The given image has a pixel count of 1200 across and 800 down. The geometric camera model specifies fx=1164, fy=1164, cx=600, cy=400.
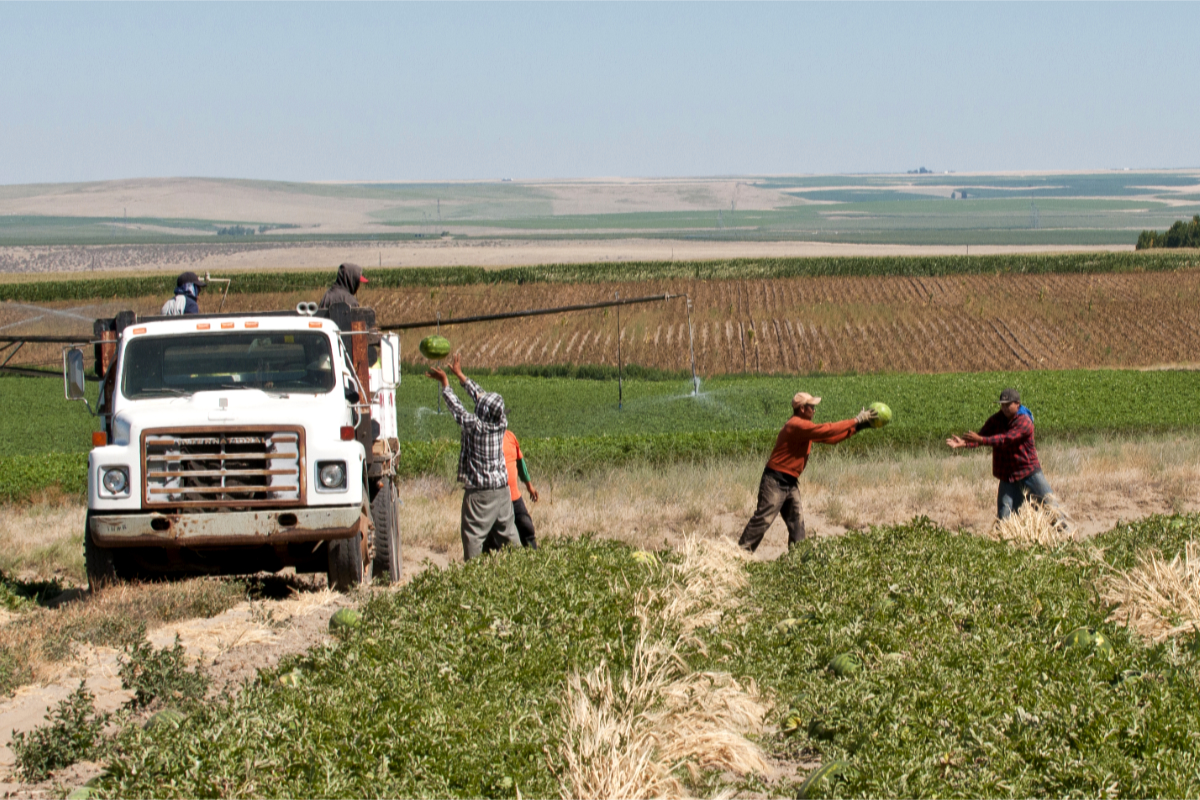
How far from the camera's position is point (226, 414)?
9.61m

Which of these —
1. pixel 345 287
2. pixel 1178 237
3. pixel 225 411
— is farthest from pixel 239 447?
pixel 1178 237

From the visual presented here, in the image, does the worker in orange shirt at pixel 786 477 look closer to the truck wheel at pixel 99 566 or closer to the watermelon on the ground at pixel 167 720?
the truck wheel at pixel 99 566

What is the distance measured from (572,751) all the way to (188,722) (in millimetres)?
1838

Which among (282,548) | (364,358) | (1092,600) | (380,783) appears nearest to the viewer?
(380,783)

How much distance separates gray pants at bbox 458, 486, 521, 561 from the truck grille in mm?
1495

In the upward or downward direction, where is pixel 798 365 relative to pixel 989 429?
downward

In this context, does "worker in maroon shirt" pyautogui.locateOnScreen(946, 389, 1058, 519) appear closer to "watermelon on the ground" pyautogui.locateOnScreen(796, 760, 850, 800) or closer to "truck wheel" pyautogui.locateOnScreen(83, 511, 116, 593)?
"watermelon on the ground" pyautogui.locateOnScreen(796, 760, 850, 800)

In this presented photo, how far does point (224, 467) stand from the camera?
958 centimetres

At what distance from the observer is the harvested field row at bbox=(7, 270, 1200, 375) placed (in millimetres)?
43906

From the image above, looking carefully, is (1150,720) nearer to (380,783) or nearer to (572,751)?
(572,751)

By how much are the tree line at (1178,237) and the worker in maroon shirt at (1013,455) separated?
274ft

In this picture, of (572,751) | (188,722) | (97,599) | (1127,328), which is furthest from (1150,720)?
(1127,328)

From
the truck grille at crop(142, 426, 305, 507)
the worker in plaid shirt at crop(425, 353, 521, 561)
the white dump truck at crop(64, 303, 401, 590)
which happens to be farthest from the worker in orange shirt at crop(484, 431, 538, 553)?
the truck grille at crop(142, 426, 305, 507)

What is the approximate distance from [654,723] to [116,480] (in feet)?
18.8
